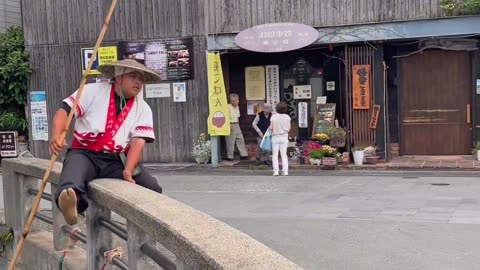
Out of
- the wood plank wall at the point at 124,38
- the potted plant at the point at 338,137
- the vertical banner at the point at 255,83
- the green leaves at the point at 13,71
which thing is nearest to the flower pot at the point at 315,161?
the potted plant at the point at 338,137

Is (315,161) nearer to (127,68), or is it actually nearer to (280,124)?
(280,124)

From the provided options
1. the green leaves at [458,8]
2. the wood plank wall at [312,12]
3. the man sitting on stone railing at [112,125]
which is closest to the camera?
the man sitting on stone railing at [112,125]

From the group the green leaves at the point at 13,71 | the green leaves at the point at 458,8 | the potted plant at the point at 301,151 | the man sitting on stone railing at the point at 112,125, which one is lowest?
the potted plant at the point at 301,151

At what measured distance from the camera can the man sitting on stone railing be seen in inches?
178

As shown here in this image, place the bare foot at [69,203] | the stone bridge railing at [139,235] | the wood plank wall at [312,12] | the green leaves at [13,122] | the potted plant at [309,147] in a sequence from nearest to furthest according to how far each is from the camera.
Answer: the stone bridge railing at [139,235] < the bare foot at [69,203] < the wood plank wall at [312,12] < the potted plant at [309,147] < the green leaves at [13,122]

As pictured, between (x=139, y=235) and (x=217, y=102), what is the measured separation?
1207 cm

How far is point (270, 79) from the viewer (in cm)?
1633

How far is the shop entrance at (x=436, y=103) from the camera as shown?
14.7 metres

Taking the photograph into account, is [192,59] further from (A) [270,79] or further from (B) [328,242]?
(B) [328,242]

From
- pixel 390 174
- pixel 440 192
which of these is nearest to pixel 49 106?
pixel 390 174

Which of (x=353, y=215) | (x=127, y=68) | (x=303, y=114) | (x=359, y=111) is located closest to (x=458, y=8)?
(x=359, y=111)

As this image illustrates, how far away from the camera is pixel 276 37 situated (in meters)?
14.8

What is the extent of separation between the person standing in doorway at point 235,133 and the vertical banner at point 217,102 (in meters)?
0.31

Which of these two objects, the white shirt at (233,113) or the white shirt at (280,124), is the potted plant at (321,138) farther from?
the white shirt at (233,113)
